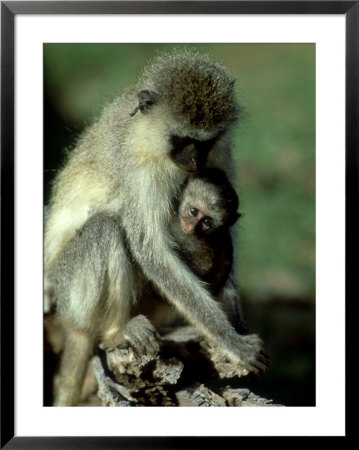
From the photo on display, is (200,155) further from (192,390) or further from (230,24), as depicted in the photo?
(192,390)

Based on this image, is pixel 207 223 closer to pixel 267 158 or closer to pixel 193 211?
pixel 193 211

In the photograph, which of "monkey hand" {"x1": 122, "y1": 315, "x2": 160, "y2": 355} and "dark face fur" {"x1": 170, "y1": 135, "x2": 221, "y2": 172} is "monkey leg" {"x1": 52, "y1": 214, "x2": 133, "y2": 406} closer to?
"monkey hand" {"x1": 122, "y1": 315, "x2": 160, "y2": 355}

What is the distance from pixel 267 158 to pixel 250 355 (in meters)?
1.22

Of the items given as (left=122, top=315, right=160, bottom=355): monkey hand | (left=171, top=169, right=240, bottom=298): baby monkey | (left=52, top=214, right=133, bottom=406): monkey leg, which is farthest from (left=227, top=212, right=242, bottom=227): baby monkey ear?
(left=122, top=315, right=160, bottom=355): monkey hand

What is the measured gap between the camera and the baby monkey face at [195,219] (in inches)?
145

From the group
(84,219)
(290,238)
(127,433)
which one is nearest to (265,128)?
(290,238)

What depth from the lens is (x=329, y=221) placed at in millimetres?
3332

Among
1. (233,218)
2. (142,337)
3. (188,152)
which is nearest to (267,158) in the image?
(233,218)

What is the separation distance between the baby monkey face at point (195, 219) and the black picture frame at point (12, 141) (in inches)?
30.4

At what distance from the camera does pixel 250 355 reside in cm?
361

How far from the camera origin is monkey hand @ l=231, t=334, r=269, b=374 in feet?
11.8

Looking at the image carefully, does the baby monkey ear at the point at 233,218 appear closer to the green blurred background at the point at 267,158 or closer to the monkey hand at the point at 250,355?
the green blurred background at the point at 267,158

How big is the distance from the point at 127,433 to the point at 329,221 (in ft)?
4.65

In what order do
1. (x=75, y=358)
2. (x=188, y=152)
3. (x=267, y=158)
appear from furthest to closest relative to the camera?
(x=267, y=158), (x=75, y=358), (x=188, y=152)
